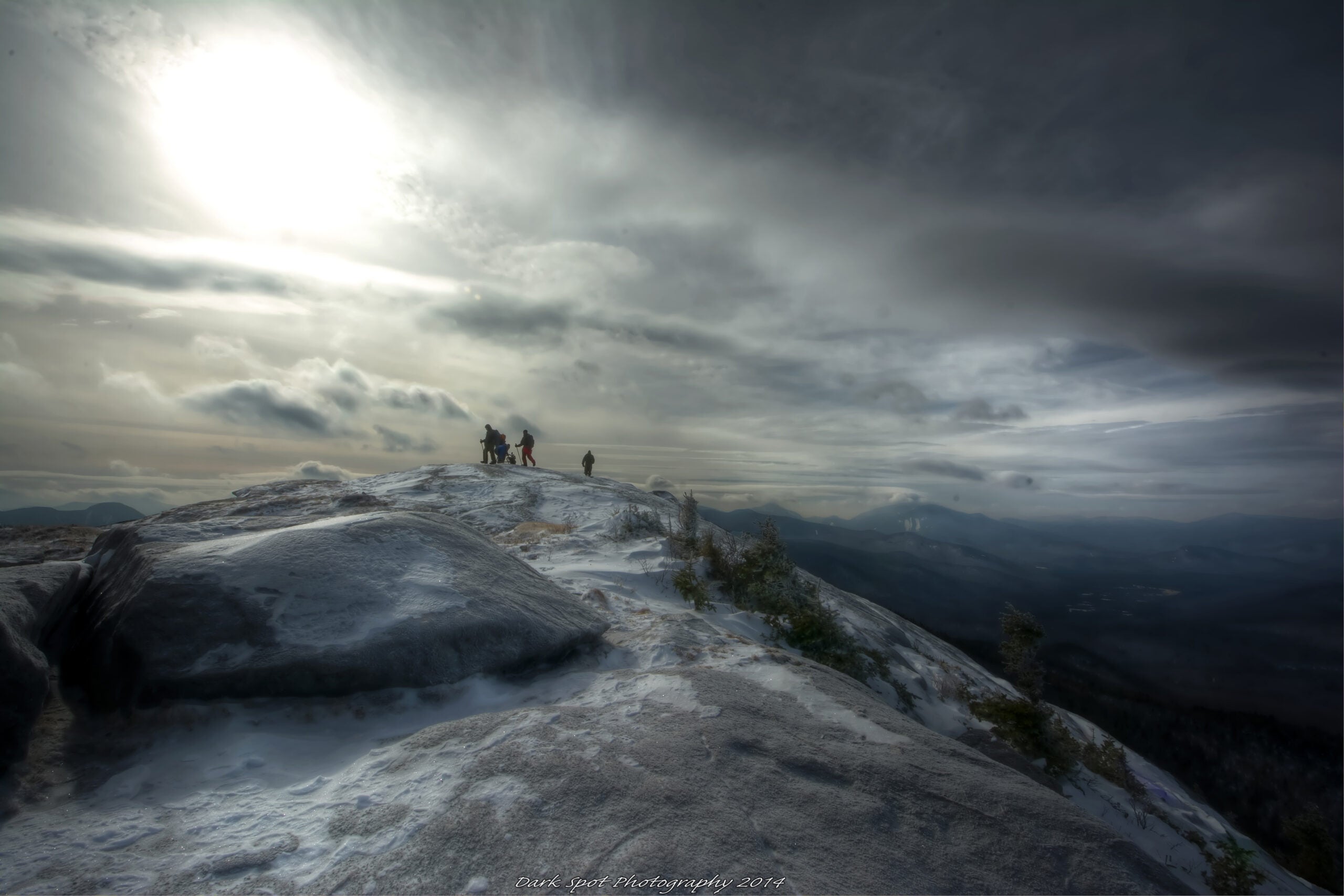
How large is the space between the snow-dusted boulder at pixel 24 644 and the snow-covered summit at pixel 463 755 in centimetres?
24

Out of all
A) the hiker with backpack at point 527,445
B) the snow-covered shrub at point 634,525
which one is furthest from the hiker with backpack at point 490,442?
the snow-covered shrub at point 634,525

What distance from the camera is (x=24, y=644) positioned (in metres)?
4.07

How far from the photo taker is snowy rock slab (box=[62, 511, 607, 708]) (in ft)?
14.6

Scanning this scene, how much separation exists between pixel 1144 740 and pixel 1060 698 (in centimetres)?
642

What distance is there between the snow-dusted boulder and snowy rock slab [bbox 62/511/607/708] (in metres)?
0.33

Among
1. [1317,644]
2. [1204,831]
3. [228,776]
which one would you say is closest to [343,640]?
[228,776]

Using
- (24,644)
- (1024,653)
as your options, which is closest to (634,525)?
(1024,653)

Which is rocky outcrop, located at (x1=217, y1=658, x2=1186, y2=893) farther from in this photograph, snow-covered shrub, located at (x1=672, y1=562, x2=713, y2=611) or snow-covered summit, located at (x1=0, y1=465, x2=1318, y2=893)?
snow-covered shrub, located at (x1=672, y1=562, x2=713, y2=611)

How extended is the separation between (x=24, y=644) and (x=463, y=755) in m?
3.37

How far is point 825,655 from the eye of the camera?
713cm

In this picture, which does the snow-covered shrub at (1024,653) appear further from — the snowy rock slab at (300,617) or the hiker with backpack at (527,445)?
the hiker with backpack at (527,445)

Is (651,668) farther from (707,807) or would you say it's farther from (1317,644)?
(1317,644)

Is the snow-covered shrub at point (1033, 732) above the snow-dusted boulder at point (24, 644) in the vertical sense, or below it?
below

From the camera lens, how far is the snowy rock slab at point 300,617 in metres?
4.44
